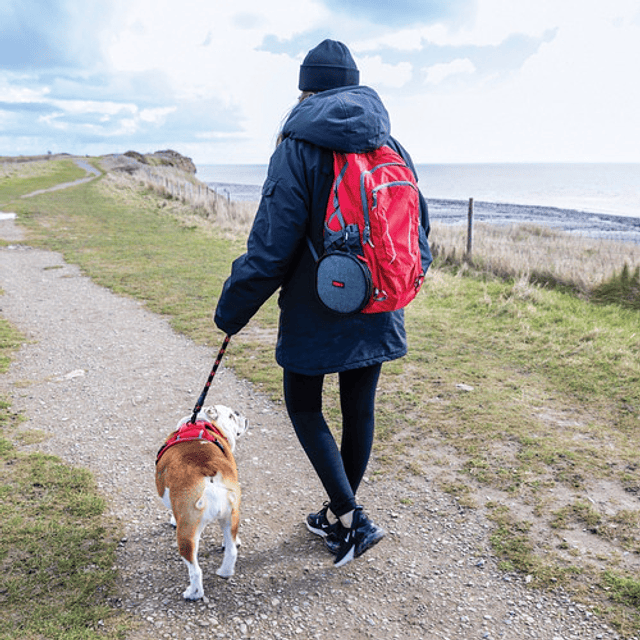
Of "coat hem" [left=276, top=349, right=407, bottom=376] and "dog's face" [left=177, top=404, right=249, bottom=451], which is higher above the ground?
"coat hem" [left=276, top=349, right=407, bottom=376]

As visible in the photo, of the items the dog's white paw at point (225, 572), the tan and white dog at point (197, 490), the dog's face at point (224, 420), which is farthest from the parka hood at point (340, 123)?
the dog's white paw at point (225, 572)

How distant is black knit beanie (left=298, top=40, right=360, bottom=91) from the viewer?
7.66 feet

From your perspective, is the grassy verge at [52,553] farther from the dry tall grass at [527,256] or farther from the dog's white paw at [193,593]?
the dry tall grass at [527,256]

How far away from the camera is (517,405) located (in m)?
4.73

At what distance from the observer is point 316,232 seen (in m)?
2.28

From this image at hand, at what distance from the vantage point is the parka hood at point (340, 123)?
2.14 meters

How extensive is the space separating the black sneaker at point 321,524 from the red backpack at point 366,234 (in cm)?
134

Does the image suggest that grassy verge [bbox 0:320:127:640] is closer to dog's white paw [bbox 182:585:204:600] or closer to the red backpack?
dog's white paw [bbox 182:585:204:600]

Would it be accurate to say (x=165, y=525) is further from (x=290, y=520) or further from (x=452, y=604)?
(x=452, y=604)

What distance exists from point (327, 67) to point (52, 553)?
8.93 ft

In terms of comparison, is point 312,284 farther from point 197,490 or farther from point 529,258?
point 529,258

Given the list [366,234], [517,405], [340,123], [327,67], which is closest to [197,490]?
[366,234]

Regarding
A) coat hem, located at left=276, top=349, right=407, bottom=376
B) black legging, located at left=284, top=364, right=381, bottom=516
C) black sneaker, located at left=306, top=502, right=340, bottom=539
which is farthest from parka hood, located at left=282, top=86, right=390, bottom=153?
black sneaker, located at left=306, top=502, right=340, bottom=539

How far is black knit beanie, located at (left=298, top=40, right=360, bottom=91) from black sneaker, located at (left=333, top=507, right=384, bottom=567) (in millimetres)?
2027
